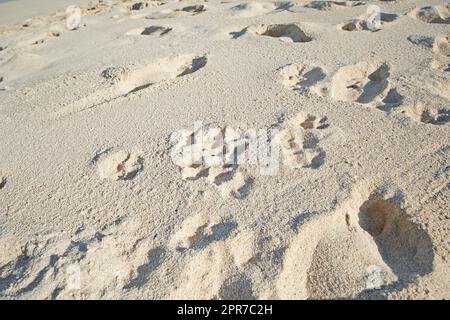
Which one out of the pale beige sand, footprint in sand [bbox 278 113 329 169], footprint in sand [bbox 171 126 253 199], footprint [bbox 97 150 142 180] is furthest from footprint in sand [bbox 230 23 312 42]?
footprint [bbox 97 150 142 180]

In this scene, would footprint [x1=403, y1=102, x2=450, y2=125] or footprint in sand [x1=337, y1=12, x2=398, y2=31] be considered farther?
footprint in sand [x1=337, y1=12, x2=398, y2=31]

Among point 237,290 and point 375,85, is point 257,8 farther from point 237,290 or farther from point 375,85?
point 237,290

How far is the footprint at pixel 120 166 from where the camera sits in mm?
1886

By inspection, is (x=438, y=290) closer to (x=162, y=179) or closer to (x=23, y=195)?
(x=162, y=179)

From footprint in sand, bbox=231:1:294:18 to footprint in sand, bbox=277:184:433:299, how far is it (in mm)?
2571

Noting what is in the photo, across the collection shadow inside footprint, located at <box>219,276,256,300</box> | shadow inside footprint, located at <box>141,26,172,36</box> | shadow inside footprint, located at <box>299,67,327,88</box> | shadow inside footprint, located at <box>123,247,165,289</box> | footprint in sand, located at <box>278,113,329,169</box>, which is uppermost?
shadow inside footprint, located at <box>141,26,172,36</box>

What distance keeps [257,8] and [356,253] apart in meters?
2.99

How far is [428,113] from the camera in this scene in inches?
84.7

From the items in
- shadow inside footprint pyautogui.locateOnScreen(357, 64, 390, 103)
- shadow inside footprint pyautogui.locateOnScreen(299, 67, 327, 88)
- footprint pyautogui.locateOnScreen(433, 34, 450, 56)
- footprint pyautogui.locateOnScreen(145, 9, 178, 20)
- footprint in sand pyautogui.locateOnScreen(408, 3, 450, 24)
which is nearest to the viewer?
shadow inside footprint pyautogui.locateOnScreen(357, 64, 390, 103)

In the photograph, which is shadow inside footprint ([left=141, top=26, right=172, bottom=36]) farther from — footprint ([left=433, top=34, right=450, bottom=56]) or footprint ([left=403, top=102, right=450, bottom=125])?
footprint ([left=403, top=102, right=450, bottom=125])

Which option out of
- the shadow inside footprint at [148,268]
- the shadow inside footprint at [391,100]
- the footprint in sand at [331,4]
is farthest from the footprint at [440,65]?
the shadow inside footprint at [148,268]

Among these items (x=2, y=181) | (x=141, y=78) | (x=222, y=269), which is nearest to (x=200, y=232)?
(x=222, y=269)

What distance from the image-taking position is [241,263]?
148cm

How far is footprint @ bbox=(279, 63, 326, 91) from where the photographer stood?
246 cm
